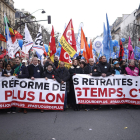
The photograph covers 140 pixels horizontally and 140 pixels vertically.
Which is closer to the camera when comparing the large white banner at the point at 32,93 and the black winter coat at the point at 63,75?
the large white banner at the point at 32,93

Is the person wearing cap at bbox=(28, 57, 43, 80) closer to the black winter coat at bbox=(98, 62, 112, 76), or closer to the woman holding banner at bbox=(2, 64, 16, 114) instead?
the woman holding banner at bbox=(2, 64, 16, 114)

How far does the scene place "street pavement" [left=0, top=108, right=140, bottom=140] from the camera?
433 centimetres

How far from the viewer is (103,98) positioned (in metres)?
6.96

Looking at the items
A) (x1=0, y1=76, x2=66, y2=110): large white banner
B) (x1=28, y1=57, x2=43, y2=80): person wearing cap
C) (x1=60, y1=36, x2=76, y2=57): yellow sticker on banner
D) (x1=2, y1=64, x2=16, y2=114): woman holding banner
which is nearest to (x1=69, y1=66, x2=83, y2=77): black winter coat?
(x1=0, y1=76, x2=66, y2=110): large white banner

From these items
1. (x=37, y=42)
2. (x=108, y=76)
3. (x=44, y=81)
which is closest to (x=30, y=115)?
(x=44, y=81)

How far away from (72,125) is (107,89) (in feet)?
7.96

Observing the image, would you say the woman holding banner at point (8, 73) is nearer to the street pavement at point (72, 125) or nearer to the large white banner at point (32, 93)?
the large white banner at point (32, 93)

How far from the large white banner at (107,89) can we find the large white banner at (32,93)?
0.65 meters

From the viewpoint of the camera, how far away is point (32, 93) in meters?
6.79

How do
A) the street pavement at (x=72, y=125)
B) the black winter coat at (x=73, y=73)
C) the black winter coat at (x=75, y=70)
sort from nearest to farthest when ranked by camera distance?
the street pavement at (x=72, y=125), the black winter coat at (x=73, y=73), the black winter coat at (x=75, y=70)

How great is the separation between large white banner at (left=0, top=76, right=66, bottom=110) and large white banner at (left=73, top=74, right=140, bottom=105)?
65 centimetres

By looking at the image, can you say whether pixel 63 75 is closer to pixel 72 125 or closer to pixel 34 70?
pixel 34 70

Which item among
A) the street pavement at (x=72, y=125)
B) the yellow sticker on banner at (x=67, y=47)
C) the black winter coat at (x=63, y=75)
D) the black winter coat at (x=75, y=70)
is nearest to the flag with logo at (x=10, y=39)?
the yellow sticker on banner at (x=67, y=47)

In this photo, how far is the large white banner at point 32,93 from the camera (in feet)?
21.9
